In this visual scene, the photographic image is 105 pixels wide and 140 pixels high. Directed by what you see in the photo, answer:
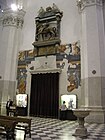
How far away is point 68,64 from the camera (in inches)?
557

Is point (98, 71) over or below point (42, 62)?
below

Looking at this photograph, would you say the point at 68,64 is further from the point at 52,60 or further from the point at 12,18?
the point at 12,18

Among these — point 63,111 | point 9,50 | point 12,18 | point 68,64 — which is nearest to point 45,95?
Answer: point 63,111

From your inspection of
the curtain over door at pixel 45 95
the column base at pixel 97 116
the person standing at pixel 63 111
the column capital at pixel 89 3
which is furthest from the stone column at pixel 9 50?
the column base at pixel 97 116

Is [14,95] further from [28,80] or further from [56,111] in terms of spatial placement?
[56,111]

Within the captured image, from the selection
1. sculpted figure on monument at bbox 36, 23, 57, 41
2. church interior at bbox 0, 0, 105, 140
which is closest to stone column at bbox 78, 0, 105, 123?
church interior at bbox 0, 0, 105, 140

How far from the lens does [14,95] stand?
15.8m

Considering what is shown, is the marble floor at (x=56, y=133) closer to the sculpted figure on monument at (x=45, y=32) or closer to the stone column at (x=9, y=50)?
the stone column at (x=9, y=50)

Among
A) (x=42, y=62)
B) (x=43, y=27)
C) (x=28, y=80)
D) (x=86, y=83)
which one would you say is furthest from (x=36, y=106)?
(x=43, y=27)

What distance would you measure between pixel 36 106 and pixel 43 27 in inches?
276

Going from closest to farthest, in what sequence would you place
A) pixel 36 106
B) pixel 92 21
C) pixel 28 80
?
pixel 92 21
pixel 36 106
pixel 28 80

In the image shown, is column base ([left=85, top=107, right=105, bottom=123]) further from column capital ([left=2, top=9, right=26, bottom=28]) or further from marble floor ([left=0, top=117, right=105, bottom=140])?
column capital ([left=2, top=9, right=26, bottom=28])

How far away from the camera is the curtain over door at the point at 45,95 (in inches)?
549

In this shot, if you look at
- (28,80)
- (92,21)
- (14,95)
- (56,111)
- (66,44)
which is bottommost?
(56,111)
